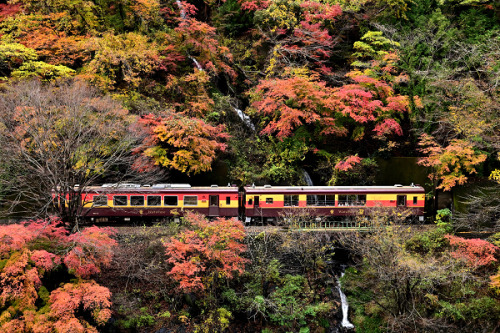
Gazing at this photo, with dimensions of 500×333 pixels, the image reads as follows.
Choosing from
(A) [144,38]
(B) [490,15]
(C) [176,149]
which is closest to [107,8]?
(A) [144,38]

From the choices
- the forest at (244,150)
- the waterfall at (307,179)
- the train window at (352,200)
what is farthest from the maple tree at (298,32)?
the train window at (352,200)

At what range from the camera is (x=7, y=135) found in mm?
17594

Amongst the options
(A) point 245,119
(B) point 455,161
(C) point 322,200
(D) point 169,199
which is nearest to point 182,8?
(A) point 245,119

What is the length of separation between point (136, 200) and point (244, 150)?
8984mm

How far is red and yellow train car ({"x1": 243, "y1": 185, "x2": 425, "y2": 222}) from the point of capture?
22078mm

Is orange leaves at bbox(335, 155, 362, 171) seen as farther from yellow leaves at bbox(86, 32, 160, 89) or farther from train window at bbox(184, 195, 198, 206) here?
yellow leaves at bbox(86, 32, 160, 89)

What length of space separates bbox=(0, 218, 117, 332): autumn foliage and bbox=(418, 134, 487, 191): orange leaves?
61.2ft

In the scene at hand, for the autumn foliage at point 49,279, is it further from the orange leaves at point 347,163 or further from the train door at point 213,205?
the orange leaves at point 347,163

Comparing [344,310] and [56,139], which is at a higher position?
[56,139]

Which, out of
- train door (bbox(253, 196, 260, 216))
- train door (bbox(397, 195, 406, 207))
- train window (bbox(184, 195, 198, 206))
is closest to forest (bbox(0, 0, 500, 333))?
train window (bbox(184, 195, 198, 206))

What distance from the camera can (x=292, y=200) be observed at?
72.7ft

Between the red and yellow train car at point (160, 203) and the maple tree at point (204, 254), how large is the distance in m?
4.37

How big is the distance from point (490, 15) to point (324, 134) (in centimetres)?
1567

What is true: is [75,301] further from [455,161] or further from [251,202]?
[455,161]
